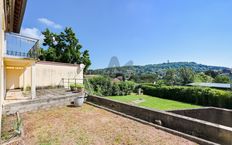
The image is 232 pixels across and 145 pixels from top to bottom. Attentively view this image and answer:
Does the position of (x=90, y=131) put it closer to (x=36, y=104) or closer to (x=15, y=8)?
(x=36, y=104)

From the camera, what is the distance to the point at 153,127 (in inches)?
222

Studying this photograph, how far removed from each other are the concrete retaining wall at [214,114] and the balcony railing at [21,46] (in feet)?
33.9

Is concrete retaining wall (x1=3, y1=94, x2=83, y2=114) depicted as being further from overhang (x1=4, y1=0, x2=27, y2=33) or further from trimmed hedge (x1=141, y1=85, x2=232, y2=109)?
trimmed hedge (x1=141, y1=85, x2=232, y2=109)

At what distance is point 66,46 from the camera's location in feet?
85.2

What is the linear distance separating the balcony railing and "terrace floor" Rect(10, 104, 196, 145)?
3.84m

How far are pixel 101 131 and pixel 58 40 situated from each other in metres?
23.8

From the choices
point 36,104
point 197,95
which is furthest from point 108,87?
point 36,104

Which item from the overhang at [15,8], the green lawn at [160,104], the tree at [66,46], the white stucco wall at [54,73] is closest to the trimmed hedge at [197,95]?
the green lawn at [160,104]

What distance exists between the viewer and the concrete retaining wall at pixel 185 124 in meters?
4.27

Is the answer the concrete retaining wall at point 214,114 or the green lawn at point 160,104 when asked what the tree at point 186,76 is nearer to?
the green lawn at point 160,104

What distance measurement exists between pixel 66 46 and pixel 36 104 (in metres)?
19.5

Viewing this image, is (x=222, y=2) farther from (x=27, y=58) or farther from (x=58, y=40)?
(x=58, y=40)

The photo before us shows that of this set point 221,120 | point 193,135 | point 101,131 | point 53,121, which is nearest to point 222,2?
point 221,120

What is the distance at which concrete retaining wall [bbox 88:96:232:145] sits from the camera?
427 centimetres
